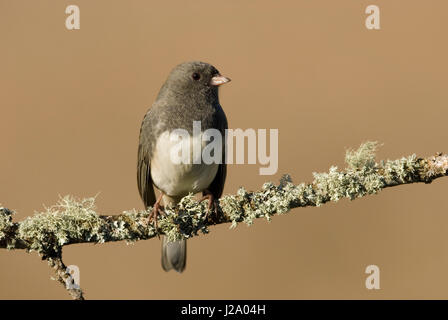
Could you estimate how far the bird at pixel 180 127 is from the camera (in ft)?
9.11

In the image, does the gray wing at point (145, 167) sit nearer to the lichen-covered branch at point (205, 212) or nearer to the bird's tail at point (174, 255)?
the bird's tail at point (174, 255)

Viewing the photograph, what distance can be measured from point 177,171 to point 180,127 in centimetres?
21

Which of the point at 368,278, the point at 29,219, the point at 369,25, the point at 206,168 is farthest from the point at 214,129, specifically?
the point at 369,25

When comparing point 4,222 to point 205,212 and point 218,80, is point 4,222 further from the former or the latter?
point 218,80

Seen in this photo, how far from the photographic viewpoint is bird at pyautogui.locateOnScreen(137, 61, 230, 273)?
278 centimetres

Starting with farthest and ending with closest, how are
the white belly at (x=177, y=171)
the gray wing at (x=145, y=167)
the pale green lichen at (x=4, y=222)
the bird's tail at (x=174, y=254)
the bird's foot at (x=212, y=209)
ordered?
the bird's tail at (x=174, y=254), the gray wing at (x=145, y=167), the white belly at (x=177, y=171), the bird's foot at (x=212, y=209), the pale green lichen at (x=4, y=222)

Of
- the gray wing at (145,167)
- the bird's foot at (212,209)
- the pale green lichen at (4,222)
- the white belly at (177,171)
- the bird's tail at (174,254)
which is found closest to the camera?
the pale green lichen at (4,222)

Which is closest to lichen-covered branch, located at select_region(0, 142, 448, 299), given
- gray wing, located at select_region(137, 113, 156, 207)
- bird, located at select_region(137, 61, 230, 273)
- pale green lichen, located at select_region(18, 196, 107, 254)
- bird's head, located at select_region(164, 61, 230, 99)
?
pale green lichen, located at select_region(18, 196, 107, 254)

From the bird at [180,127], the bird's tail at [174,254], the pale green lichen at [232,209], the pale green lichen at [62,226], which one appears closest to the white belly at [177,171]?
the bird at [180,127]

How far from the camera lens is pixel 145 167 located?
294cm

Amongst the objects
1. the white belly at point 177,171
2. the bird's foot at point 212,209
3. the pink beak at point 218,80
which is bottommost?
the bird's foot at point 212,209

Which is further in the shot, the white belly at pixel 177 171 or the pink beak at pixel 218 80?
the pink beak at pixel 218 80

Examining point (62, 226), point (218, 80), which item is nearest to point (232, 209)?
point (62, 226)

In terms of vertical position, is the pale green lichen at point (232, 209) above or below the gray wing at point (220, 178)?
below
